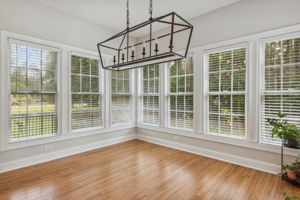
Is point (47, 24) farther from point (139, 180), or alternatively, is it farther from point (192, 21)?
point (139, 180)

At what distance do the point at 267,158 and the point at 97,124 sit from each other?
3748 millimetres

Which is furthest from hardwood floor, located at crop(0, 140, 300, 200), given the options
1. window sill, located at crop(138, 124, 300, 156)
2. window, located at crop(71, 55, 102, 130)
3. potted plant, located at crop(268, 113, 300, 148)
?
window, located at crop(71, 55, 102, 130)

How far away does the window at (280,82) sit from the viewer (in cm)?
271

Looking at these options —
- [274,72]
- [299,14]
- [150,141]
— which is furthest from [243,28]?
[150,141]

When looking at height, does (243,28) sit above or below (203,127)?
above

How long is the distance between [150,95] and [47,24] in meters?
2.95

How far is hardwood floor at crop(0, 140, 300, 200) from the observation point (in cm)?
226

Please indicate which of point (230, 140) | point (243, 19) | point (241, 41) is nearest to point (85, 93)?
point (230, 140)

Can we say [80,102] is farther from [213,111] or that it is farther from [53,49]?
[213,111]

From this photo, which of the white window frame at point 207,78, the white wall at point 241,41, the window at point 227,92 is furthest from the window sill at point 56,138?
the window at point 227,92

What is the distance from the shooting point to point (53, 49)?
11.4 ft

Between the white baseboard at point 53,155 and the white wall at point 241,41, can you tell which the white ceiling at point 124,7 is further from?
the white baseboard at point 53,155

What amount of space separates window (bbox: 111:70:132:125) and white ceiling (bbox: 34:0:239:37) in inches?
58.0

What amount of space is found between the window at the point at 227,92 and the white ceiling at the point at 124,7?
988 millimetres
